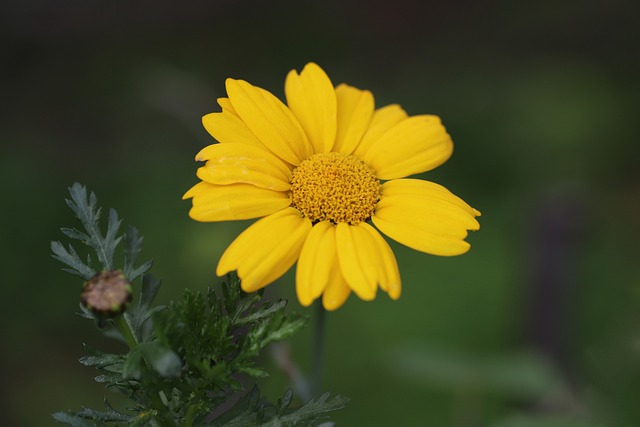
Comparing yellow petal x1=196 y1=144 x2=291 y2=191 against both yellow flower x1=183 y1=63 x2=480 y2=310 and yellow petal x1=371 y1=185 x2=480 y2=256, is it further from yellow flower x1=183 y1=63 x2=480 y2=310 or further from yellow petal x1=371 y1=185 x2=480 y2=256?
yellow petal x1=371 y1=185 x2=480 y2=256

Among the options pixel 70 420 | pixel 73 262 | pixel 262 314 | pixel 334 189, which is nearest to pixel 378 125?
pixel 334 189

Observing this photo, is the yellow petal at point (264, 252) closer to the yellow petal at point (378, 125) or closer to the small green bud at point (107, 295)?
the small green bud at point (107, 295)

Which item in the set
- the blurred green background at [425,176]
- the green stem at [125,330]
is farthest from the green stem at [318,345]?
the blurred green background at [425,176]

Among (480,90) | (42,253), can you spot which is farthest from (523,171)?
(42,253)

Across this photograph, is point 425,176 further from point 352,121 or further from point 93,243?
point 93,243

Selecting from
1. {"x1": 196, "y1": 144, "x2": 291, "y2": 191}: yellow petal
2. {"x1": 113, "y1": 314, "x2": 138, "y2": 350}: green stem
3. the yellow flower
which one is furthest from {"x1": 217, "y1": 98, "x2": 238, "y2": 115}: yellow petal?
{"x1": 113, "y1": 314, "x2": 138, "y2": 350}: green stem

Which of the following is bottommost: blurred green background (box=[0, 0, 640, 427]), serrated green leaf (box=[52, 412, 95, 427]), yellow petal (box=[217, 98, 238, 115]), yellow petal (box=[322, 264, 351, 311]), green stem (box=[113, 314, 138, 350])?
serrated green leaf (box=[52, 412, 95, 427])

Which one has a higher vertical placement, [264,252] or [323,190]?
[323,190]
